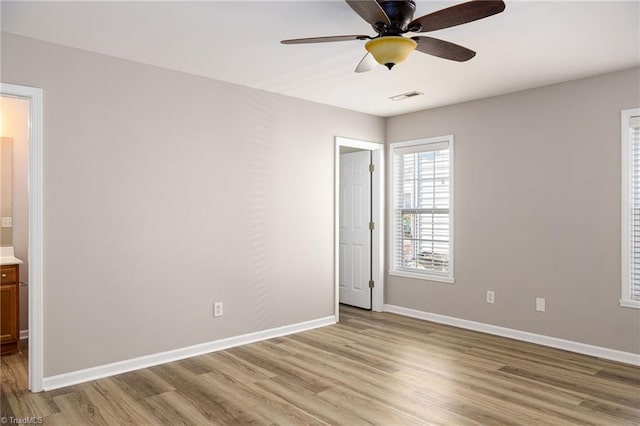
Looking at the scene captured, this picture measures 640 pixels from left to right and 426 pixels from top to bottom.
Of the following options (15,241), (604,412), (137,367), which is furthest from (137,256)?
(604,412)

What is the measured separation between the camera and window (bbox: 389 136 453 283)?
518 centimetres

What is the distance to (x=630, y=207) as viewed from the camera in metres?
3.82

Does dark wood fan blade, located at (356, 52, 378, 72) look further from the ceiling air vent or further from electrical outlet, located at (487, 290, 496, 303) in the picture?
electrical outlet, located at (487, 290, 496, 303)

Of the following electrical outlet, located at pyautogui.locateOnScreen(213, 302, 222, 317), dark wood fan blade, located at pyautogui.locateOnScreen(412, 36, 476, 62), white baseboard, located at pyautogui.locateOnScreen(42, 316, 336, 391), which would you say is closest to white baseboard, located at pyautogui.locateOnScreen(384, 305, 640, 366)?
white baseboard, located at pyautogui.locateOnScreen(42, 316, 336, 391)

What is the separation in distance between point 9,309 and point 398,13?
Answer: 4.09 meters

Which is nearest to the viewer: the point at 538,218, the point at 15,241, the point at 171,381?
the point at 171,381

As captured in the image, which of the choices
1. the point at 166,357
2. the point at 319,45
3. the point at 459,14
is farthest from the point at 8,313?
the point at 459,14

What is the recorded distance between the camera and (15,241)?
4.67 meters

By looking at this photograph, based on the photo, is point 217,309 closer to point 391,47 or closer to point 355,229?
point 355,229

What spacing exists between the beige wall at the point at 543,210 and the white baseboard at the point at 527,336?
2.0 inches

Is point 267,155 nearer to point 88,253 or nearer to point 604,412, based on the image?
point 88,253

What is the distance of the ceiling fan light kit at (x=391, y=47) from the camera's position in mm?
2465

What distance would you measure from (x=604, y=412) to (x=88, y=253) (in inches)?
148

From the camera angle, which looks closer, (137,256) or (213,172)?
(137,256)
